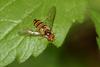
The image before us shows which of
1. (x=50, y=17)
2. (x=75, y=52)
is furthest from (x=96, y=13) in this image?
(x=75, y=52)

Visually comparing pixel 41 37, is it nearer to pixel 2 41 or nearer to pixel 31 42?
pixel 31 42

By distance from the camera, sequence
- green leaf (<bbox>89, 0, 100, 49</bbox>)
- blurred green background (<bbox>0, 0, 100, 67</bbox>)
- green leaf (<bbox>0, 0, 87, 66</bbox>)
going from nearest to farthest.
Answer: green leaf (<bbox>0, 0, 87, 66</bbox>) < green leaf (<bbox>89, 0, 100, 49</bbox>) < blurred green background (<bbox>0, 0, 100, 67</bbox>)

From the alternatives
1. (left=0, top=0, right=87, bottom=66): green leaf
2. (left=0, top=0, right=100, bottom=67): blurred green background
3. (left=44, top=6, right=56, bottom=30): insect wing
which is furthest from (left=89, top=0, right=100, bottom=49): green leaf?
(left=0, top=0, right=100, bottom=67): blurred green background

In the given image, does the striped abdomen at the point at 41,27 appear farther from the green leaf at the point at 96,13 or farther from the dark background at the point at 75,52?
the dark background at the point at 75,52

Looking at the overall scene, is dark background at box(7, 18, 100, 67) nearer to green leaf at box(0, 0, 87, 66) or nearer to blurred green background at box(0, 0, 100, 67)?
blurred green background at box(0, 0, 100, 67)

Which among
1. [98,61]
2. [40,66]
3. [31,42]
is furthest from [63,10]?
[98,61]

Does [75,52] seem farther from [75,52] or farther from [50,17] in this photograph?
[50,17]

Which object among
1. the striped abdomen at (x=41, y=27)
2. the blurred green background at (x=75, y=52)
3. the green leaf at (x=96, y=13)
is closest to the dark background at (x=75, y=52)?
the blurred green background at (x=75, y=52)
